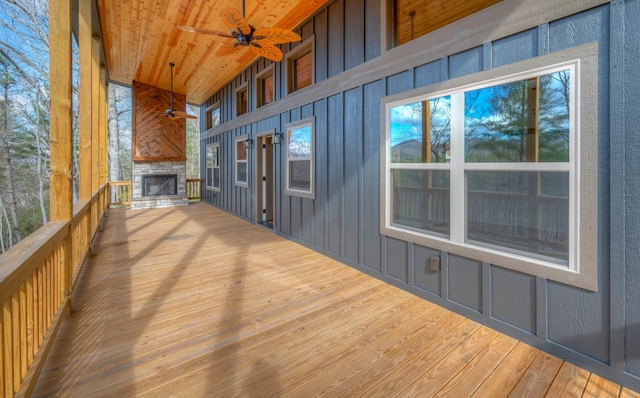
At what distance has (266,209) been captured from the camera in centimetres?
688

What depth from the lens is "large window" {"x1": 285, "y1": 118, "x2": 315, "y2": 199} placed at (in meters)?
4.72

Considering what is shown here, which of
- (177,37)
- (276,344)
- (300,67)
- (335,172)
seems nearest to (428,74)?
(335,172)

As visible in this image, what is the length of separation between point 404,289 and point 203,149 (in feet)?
31.4

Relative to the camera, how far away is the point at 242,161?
7453mm

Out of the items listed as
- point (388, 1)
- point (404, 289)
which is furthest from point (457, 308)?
point (388, 1)

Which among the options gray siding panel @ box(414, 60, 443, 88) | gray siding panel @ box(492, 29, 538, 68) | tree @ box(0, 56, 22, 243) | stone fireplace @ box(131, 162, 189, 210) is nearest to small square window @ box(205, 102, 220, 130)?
stone fireplace @ box(131, 162, 189, 210)

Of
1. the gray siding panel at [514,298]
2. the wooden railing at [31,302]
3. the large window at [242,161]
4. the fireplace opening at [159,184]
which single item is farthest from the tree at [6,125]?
the gray siding panel at [514,298]

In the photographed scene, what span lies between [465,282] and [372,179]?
1.52 meters

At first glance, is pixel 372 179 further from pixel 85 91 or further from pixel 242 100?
pixel 242 100

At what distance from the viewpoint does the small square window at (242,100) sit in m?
7.43

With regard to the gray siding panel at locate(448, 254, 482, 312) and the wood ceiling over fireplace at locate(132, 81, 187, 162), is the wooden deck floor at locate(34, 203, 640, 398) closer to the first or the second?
the gray siding panel at locate(448, 254, 482, 312)

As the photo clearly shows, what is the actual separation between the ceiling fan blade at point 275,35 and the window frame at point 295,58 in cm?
109

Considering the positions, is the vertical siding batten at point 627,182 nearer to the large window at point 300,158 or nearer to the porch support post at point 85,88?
the large window at point 300,158

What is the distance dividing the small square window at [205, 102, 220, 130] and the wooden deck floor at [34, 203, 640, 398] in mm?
6723
